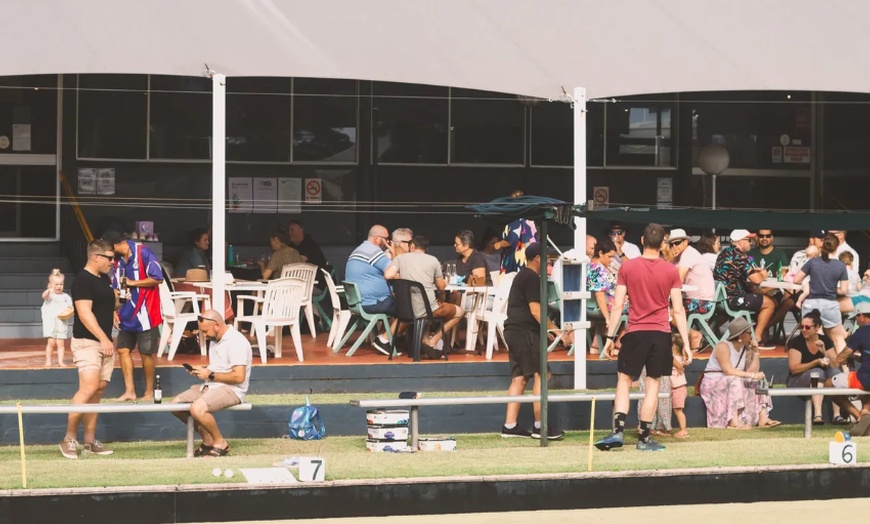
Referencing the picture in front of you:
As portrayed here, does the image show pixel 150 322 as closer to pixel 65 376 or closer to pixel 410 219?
pixel 65 376

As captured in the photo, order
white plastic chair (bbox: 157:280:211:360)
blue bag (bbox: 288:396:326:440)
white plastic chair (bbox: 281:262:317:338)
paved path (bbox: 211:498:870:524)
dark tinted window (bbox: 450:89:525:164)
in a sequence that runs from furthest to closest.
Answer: dark tinted window (bbox: 450:89:525:164)
white plastic chair (bbox: 281:262:317:338)
white plastic chair (bbox: 157:280:211:360)
blue bag (bbox: 288:396:326:440)
paved path (bbox: 211:498:870:524)

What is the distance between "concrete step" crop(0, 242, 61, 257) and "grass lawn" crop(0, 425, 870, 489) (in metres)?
6.38

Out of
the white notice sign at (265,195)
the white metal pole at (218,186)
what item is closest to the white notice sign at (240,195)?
the white notice sign at (265,195)

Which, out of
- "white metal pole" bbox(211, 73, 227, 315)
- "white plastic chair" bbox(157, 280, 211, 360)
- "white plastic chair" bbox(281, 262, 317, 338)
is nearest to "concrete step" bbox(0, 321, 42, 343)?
"white plastic chair" bbox(157, 280, 211, 360)

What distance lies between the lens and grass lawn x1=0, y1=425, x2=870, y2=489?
30.7 feet

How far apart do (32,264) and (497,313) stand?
6.34 m

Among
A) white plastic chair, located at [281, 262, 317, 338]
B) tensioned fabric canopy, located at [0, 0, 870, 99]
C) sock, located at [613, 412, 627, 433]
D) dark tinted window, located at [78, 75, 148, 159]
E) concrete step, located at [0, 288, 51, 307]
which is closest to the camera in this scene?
sock, located at [613, 412, 627, 433]

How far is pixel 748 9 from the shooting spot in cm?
1374

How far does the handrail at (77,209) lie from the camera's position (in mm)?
17016

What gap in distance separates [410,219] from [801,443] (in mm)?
8506

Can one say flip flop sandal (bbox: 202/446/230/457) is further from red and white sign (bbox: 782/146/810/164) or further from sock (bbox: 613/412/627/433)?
red and white sign (bbox: 782/146/810/164)

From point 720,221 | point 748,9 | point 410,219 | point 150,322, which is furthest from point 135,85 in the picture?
point 720,221

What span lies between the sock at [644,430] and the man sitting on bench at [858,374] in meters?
2.19

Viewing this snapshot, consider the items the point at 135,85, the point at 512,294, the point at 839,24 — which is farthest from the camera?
the point at 135,85
